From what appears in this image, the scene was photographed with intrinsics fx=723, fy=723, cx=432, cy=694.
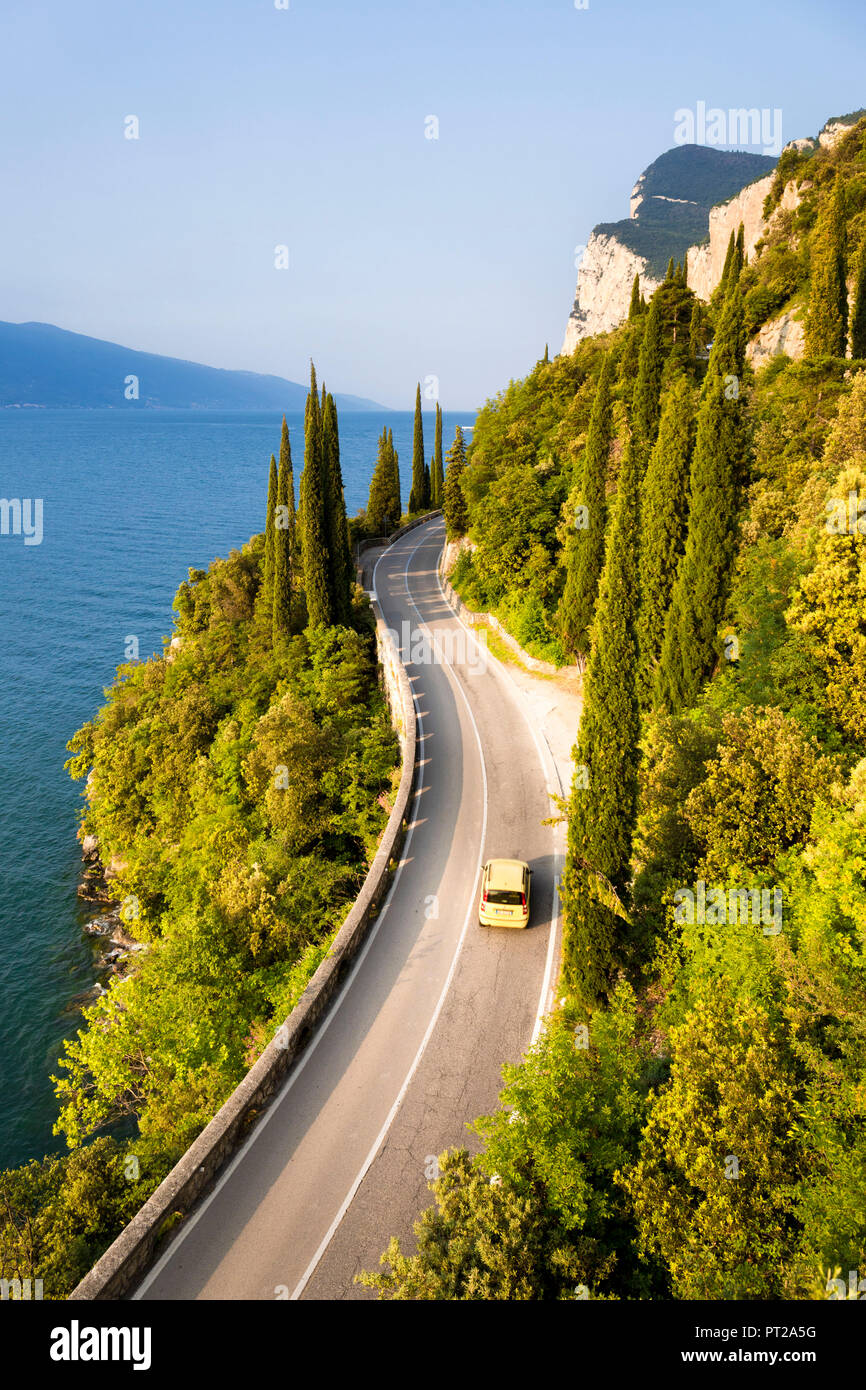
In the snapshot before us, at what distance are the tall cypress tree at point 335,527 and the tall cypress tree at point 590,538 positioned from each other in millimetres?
13050

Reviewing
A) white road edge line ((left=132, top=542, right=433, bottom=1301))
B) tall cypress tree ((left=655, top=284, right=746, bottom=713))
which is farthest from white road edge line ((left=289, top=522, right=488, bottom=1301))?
tall cypress tree ((left=655, top=284, right=746, bottom=713))

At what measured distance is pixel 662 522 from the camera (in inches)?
953

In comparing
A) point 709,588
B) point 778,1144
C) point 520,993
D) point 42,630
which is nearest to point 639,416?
point 709,588

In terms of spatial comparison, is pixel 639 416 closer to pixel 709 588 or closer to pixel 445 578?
pixel 709 588

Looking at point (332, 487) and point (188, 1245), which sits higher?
point (332, 487)

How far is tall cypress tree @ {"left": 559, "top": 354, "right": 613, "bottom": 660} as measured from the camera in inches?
1131

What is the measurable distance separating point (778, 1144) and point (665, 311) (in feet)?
148

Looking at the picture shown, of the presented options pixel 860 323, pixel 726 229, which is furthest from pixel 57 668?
pixel 726 229

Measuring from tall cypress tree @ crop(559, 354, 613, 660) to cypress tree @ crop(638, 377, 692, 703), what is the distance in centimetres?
409

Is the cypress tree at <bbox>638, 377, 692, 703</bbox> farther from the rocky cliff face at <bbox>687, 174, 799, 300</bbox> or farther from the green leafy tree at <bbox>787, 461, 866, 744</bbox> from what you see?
the rocky cliff face at <bbox>687, 174, 799, 300</bbox>

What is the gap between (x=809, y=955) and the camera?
10.5m

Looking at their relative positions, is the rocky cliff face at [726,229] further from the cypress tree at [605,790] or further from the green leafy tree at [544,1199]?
the green leafy tree at [544,1199]

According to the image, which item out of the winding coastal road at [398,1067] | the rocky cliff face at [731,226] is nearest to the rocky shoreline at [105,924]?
the winding coastal road at [398,1067]
